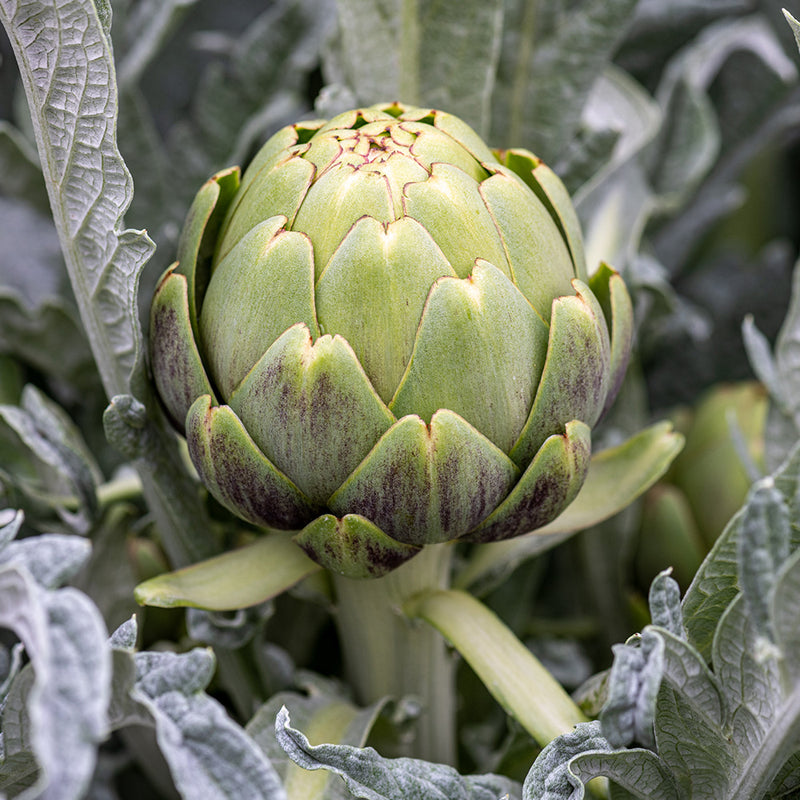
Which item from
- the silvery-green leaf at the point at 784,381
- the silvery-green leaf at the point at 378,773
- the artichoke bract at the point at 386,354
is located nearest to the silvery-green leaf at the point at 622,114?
the silvery-green leaf at the point at 784,381

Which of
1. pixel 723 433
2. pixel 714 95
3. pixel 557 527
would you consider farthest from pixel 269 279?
pixel 714 95

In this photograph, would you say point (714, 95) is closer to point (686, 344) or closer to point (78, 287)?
point (686, 344)

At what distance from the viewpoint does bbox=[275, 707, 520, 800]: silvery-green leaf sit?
38cm

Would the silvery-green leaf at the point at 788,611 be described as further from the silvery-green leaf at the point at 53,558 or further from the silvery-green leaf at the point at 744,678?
the silvery-green leaf at the point at 53,558

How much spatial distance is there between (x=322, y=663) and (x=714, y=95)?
1.91ft

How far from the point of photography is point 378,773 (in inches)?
15.5

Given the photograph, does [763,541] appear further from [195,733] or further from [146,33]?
[146,33]

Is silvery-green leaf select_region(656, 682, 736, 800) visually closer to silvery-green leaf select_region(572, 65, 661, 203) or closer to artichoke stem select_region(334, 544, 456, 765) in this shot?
artichoke stem select_region(334, 544, 456, 765)

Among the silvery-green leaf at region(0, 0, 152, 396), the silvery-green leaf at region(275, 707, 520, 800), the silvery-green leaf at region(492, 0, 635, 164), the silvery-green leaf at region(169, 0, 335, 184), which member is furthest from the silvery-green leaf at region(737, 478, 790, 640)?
the silvery-green leaf at region(169, 0, 335, 184)

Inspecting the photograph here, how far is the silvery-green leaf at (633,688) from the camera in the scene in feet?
1.14

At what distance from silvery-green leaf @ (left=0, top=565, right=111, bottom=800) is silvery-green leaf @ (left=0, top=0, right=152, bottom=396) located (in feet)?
0.46

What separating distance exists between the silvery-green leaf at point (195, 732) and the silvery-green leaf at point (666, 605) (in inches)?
6.2

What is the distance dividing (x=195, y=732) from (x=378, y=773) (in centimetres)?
9

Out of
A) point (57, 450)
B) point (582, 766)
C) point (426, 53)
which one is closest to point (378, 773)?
point (582, 766)
